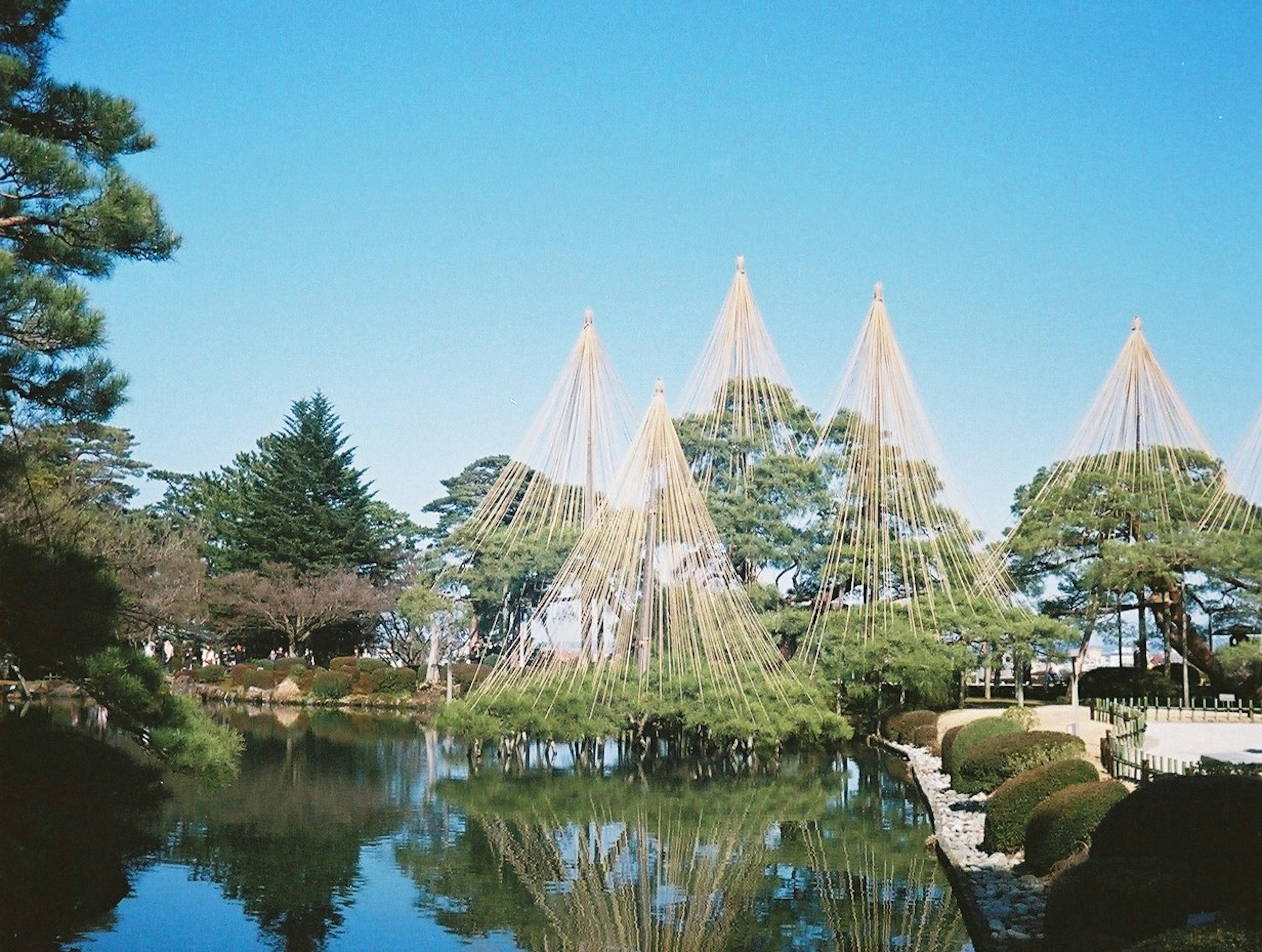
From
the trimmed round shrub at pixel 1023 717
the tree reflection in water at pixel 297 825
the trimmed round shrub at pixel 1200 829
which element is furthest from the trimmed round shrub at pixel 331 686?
the trimmed round shrub at pixel 1200 829

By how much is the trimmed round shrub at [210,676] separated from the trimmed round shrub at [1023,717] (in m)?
26.4

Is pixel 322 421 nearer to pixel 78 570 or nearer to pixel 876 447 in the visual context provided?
pixel 876 447

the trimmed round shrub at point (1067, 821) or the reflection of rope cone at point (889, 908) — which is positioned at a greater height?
the trimmed round shrub at point (1067, 821)

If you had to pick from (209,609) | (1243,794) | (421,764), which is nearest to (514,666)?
(421,764)

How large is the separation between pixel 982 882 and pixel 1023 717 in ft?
29.2

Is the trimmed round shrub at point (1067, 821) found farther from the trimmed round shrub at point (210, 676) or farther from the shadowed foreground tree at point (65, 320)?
the trimmed round shrub at point (210, 676)

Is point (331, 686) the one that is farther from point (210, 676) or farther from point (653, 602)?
point (653, 602)

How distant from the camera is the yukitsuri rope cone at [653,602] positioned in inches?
821

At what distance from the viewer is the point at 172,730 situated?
8.21 metres

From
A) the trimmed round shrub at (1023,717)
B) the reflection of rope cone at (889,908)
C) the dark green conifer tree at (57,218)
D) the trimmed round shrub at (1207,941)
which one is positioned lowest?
the reflection of rope cone at (889,908)

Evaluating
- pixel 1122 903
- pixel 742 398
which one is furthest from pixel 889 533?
pixel 1122 903

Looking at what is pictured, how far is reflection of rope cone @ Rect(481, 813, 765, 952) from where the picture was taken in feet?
31.8

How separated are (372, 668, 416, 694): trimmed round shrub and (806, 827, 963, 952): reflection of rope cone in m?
25.0

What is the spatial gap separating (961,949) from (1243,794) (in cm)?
272
